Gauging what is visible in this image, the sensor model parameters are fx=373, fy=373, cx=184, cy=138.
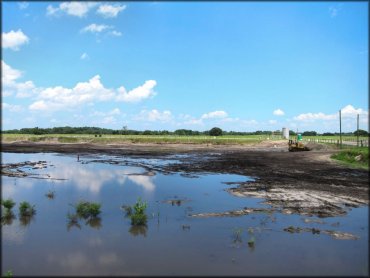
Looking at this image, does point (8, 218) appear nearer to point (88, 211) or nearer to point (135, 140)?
point (88, 211)

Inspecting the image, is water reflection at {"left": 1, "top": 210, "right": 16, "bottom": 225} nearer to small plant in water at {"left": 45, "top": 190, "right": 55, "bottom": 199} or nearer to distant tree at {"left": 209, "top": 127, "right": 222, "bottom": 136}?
small plant in water at {"left": 45, "top": 190, "right": 55, "bottom": 199}

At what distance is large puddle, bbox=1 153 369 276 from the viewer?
34.5 ft

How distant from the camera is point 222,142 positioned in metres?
81.6

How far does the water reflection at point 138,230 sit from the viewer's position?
13633 mm

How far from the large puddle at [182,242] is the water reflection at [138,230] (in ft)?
0.12

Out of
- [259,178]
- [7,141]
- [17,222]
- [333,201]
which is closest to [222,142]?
[7,141]

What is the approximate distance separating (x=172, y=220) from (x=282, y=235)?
4.61 m

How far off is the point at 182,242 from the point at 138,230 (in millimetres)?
2130

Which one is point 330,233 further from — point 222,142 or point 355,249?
point 222,142

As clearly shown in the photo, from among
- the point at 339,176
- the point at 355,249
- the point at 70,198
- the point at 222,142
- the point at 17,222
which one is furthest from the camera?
the point at 222,142

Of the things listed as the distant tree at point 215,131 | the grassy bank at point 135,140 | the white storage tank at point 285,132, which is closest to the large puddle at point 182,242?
the grassy bank at point 135,140

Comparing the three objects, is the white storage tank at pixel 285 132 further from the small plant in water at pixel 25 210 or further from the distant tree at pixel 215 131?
the small plant in water at pixel 25 210

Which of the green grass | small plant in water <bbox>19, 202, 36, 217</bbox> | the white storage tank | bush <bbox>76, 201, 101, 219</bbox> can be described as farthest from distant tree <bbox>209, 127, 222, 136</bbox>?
bush <bbox>76, 201, 101, 219</bbox>

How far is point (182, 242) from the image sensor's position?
41.6ft
